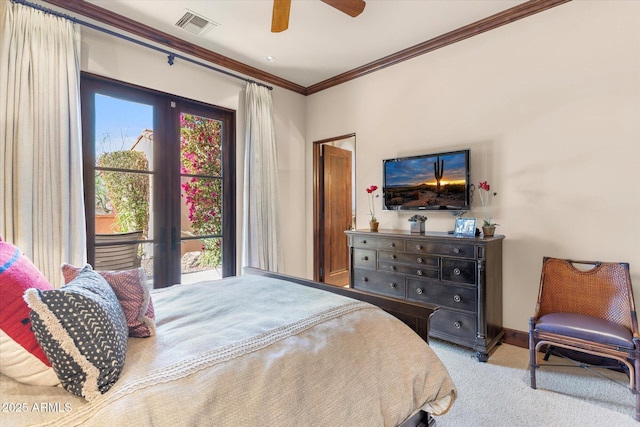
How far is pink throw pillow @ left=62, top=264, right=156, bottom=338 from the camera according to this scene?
4.12 feet

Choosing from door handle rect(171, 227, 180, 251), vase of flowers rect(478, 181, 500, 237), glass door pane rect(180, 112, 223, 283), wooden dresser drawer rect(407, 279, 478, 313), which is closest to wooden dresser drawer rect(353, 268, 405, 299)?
wooden dresser drawer rect(407, 279, 478, 313)

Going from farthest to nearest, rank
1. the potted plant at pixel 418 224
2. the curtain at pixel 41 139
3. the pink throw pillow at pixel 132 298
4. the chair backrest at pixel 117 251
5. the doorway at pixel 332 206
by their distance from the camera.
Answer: the doorway at pixel 332 206 → the potted plant at pixel 418 224 → the chair backrest at pixel 117 251 → the curtain at pixel 41 139 → the pink throw pillow at pixel 132 298

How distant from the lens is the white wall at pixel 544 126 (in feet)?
7.74

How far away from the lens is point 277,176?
4.10 meters

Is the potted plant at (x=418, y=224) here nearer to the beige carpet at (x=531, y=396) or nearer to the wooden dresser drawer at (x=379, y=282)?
the wooden dresser drawer at (x=379, y=282)

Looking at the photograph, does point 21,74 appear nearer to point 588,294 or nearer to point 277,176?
point 277,176

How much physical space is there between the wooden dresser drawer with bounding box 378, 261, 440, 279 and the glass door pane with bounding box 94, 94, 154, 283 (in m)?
2.39

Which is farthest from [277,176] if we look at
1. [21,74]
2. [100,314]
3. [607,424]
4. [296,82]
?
[607,424]

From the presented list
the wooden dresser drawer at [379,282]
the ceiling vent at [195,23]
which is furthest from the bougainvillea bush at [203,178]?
the wooden dresser drawer at [379,282]

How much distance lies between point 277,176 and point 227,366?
10.7ft

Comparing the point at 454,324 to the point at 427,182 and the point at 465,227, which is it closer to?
the point at 465,227

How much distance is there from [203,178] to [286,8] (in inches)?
84.8

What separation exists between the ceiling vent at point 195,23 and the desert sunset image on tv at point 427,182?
2273 mm

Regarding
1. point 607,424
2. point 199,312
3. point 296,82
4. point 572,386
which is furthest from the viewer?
point 296,82
